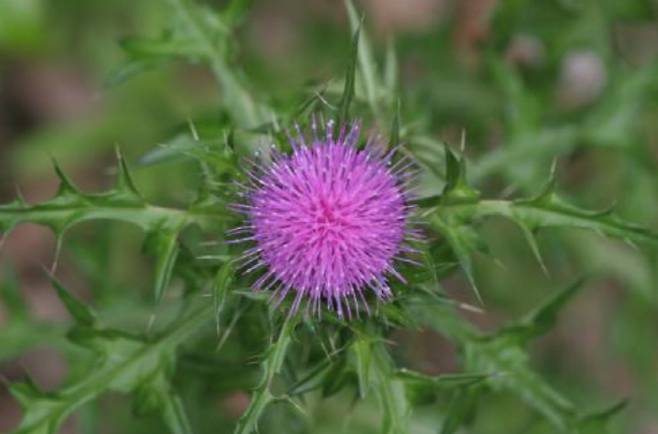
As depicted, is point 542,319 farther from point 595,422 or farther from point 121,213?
point 121,213

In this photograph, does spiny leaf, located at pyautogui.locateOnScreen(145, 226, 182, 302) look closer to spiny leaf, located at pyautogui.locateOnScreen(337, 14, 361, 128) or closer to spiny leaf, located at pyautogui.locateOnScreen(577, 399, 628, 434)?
spiny leaf, located at pyautogui.locateOnScreen(337, 14, 361, 128)

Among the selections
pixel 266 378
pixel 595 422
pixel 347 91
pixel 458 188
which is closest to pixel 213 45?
pixel 347 91

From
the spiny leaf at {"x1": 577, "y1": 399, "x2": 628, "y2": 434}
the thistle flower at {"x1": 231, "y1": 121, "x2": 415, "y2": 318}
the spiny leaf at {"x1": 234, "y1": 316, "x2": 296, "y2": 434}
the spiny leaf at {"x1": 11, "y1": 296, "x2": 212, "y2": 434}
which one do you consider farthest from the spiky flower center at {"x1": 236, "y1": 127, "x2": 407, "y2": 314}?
the spiny leaf at {"x1": 577, "y1": 399, "x2": 628, "y2": 434}

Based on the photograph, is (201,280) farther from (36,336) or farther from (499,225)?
(499,225)

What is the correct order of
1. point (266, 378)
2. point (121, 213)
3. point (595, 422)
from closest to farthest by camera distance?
point (266, 378)
point (121, 213)
point (595, 422)

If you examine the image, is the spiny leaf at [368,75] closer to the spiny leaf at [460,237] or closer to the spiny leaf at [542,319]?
the spiny leaf at [460,237]

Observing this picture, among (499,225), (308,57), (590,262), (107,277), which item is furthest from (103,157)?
(590,262)
